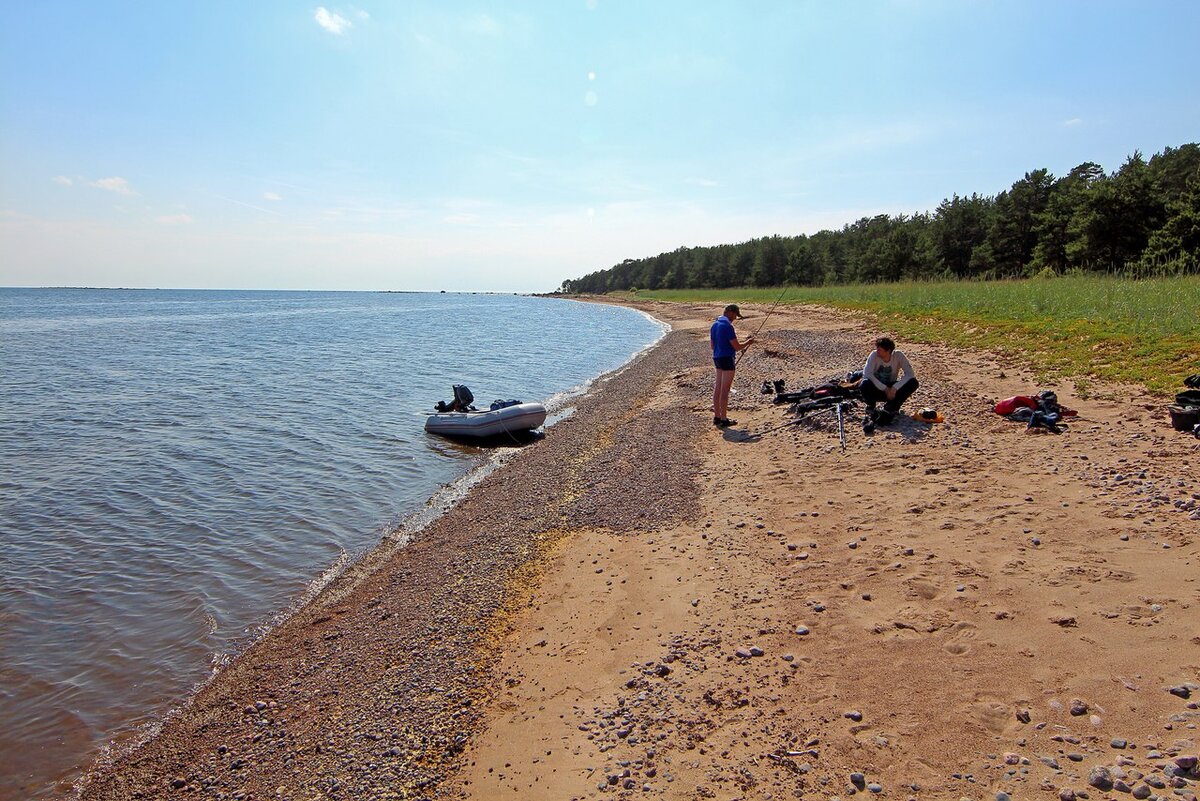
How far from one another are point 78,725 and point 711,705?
523 cm

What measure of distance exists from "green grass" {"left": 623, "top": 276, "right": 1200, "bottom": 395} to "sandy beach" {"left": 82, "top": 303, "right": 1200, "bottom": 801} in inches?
119

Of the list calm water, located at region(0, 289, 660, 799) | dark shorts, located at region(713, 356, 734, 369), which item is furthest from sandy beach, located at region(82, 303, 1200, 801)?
dark shorts, located at region(713, 356, 734, 369)

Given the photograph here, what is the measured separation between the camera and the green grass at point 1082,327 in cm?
1113

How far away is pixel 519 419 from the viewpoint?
1488 centimetres

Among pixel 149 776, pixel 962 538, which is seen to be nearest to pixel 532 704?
pixel 149 776

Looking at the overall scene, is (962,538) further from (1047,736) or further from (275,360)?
(275,360)

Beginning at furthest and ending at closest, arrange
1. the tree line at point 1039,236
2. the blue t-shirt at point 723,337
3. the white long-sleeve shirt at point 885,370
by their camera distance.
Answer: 1. the tree line at point 1039,236
2. the blue t-shirt at point 723,337
3. the white long-sleeve shirt at point 885,370

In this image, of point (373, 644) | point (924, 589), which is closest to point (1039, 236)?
point (924, 589)

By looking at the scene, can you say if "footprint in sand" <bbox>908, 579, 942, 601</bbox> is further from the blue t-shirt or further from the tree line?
the tree line

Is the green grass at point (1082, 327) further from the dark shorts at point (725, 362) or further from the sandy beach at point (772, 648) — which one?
the dark shorts at point (725, 362)

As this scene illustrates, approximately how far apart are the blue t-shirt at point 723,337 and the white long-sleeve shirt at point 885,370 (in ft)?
8.55

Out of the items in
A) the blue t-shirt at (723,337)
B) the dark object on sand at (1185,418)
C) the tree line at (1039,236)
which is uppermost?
the tree line at (1039,236)

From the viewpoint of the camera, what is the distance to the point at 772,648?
471 centimetres

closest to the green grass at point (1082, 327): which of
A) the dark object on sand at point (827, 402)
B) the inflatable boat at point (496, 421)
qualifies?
the dark object on sand at point (827, 402)
